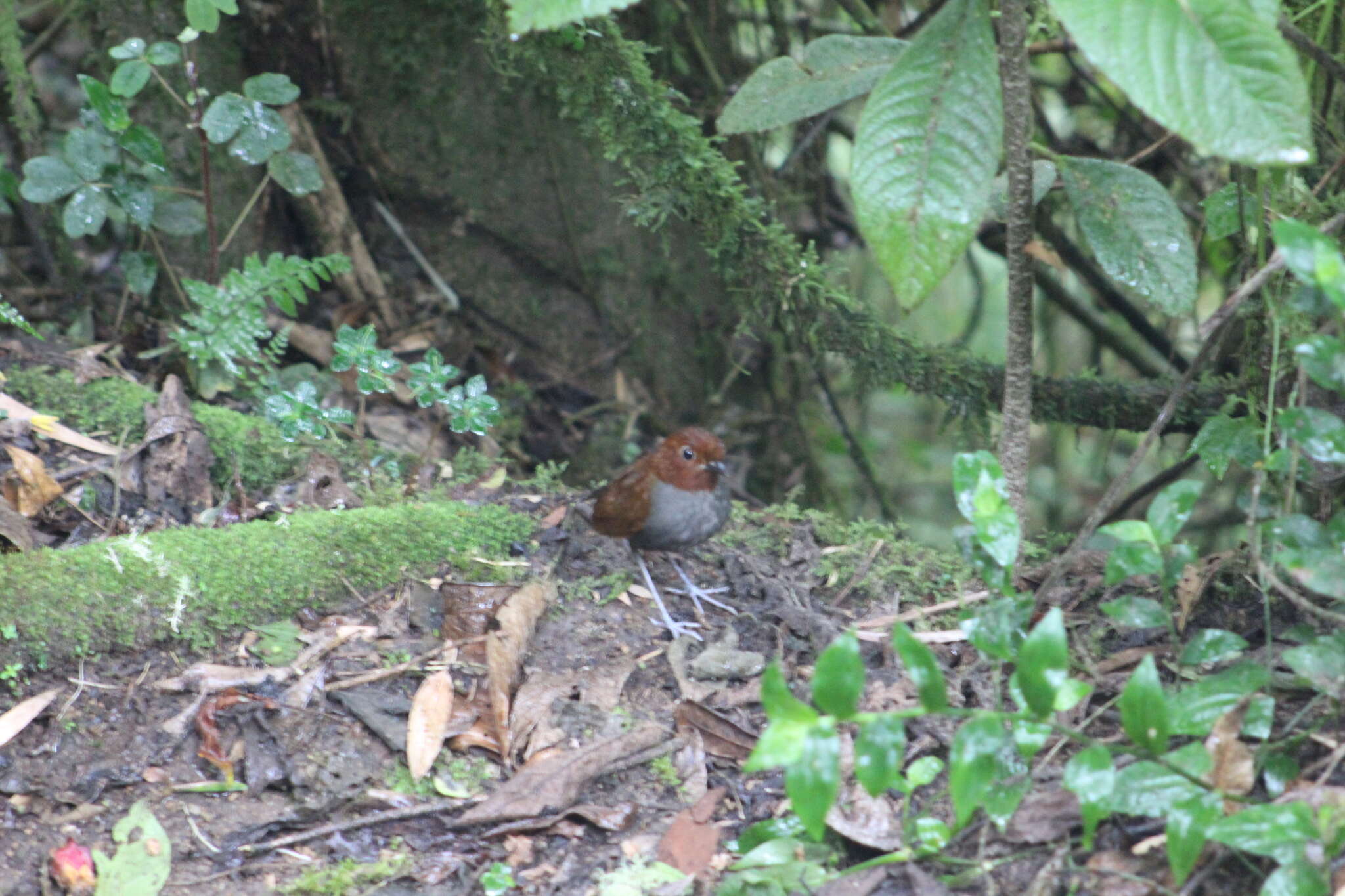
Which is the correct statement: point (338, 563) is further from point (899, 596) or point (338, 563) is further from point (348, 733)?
point (899, 596)

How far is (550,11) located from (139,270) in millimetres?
2573

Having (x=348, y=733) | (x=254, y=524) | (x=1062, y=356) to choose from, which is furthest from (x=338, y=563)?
(x=1062, y=356)

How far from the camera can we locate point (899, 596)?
3.32 metres

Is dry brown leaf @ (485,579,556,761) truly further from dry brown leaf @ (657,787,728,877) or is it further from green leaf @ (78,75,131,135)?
green leaf @ (78,75,131,135)

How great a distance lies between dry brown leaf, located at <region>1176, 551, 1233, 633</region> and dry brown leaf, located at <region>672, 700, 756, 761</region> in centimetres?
111

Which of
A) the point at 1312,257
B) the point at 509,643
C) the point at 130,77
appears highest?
the point at 130,77

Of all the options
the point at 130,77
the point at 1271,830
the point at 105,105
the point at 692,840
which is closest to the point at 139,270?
the point at 105,105

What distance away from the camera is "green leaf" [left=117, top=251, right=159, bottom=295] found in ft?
13.0

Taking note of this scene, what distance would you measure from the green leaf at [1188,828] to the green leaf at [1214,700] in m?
0.17

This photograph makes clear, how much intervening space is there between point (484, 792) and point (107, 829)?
0.80 meters

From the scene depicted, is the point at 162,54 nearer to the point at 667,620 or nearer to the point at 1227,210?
the point at 667,620

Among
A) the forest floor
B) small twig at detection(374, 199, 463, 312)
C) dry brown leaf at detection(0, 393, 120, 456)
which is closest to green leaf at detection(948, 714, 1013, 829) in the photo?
the forest floor

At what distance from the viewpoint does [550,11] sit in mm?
2027

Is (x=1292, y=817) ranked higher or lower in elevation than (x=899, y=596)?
higher
